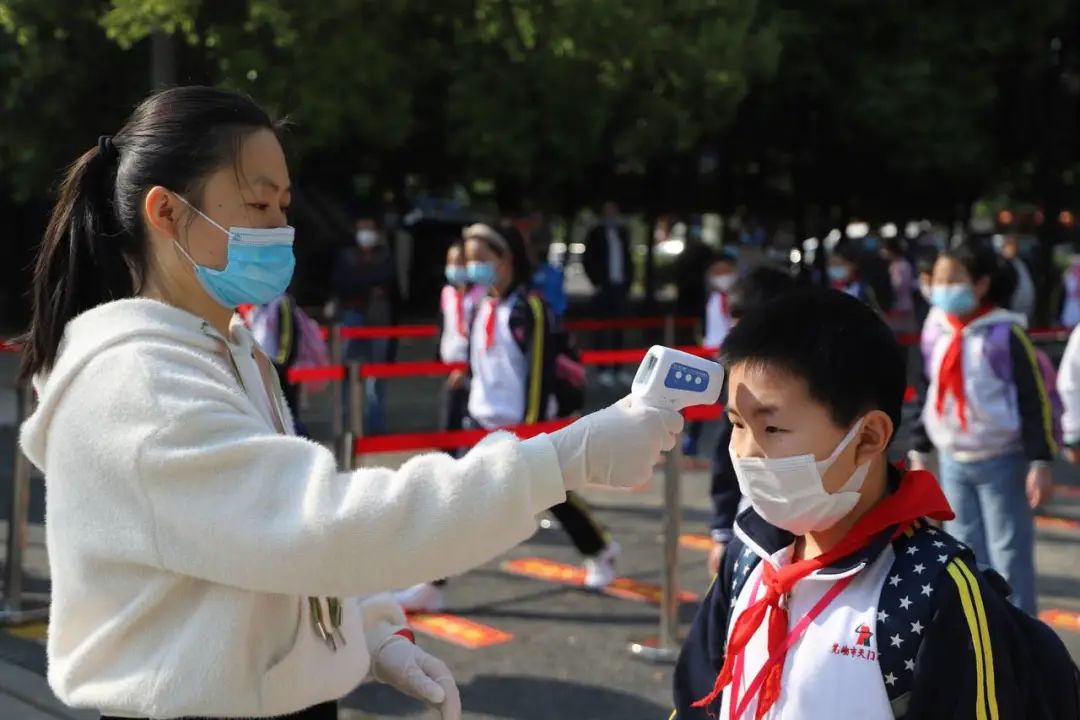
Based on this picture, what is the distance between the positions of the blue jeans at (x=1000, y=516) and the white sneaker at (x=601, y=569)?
1.84m

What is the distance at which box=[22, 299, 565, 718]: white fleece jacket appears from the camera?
5.89 feet

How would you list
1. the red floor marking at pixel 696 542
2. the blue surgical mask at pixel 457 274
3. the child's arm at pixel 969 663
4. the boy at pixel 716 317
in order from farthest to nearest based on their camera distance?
the boy at pixel 716 317
the blue surgical mask at pixel 457 274
the red floor marking at pixel 696 542
the child's arm at pixel 969 663

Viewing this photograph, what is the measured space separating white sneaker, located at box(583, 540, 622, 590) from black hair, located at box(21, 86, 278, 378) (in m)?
4.61

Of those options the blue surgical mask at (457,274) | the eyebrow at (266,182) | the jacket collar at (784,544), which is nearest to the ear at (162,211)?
the eyebrow at (266,182)

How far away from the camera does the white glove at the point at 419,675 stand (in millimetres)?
2365

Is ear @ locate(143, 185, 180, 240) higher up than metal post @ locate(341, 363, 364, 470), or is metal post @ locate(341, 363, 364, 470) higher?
ear @ locate(143, 185, 180, 240)

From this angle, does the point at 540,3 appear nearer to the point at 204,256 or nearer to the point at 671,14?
the point at 671,14

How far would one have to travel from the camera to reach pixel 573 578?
684 centimetres

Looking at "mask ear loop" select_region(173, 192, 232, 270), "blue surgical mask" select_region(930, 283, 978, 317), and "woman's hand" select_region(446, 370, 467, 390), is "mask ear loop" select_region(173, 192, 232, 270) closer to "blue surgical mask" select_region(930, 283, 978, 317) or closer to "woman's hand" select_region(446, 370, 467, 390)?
"blue surgical mask" select_region(930, 283, 978, 317)

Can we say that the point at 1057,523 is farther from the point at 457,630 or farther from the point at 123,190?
the point at 123,190

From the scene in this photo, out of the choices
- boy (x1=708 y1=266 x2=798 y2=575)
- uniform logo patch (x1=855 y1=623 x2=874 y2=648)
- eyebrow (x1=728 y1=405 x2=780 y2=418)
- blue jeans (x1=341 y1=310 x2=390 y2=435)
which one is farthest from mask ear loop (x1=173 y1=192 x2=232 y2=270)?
blue jeans (x1=341 y1=310 x2=390 y2=435)

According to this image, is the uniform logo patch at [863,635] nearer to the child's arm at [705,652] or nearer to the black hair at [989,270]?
the child's arm at [705,652]

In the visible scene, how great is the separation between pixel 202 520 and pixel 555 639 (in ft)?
13.7

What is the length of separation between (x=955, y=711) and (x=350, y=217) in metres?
22.7
